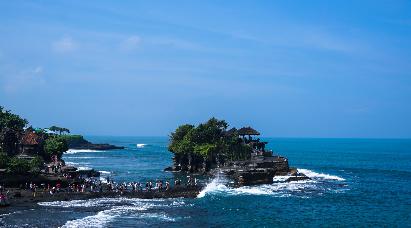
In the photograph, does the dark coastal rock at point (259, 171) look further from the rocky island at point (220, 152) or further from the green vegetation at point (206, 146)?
the green vegetation at point (206, 146)

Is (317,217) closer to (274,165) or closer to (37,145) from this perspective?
(274,165)

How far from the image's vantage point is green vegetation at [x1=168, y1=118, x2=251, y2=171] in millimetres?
96625

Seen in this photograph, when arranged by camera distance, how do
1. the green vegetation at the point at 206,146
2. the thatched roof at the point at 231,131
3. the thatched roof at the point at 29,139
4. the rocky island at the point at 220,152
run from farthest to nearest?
the thatched roof at the point at 231,131, the green vegetation at the point at 206,146, the thatched roof at the point at 29,139, the rocky island at the point at 220,152

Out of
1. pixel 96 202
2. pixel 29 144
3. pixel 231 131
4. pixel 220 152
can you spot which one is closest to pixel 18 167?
pixel 96 202

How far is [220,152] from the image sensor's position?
97.1 metres

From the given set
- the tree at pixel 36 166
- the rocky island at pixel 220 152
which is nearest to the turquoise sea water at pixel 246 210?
the rocky island at pixel 220 152

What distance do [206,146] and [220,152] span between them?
11.5 feet

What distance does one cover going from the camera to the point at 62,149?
9500 cm

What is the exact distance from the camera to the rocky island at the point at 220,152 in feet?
288

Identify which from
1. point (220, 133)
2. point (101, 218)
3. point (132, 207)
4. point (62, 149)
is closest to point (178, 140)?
point (220, 133)

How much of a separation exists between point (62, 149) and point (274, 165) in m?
42.1

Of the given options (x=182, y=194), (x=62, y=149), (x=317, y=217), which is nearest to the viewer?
(x=317, y=217)

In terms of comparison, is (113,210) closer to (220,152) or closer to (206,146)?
(206,146)

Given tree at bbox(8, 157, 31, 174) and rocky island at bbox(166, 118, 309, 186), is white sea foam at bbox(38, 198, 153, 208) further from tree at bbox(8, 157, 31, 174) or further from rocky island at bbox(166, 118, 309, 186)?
rocky island at bbox(166, 118, 309, 186)
